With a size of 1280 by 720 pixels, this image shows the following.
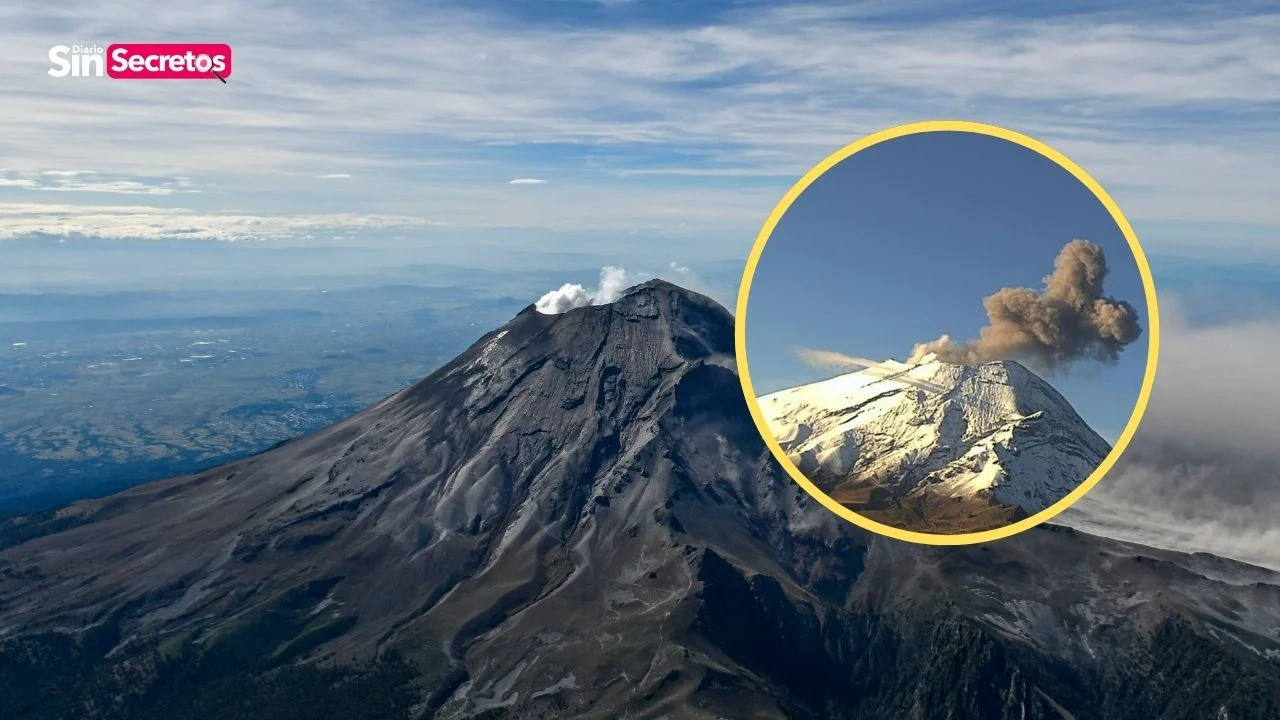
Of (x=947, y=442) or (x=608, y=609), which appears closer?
(x=947, y=442)

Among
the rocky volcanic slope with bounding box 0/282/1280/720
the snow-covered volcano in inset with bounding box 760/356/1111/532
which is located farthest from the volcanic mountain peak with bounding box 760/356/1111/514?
the rocky volcanic slope with bounding box 0/282/1280/720

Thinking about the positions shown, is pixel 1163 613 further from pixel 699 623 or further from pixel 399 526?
pixel 399 526

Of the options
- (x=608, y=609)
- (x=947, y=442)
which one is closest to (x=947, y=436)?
(x=947, y=442)

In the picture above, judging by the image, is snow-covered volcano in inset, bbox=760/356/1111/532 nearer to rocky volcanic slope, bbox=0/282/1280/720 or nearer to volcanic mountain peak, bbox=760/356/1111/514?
volcanic mountain peak, bbox=760/356/1111/514

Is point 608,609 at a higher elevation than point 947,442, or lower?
lower

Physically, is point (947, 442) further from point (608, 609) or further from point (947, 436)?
point (608, 609)

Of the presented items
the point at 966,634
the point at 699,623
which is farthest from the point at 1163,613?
the point at 699,623

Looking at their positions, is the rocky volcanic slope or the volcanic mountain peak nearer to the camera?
the volcanic mountain peak
